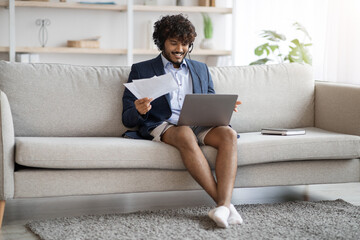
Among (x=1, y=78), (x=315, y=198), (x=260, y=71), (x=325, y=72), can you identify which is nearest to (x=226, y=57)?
(x=325, y=72)

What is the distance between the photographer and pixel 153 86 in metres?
2.75

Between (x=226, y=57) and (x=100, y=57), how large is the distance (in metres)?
1.32

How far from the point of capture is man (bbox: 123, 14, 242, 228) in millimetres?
2693

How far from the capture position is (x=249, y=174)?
2984 millimetres

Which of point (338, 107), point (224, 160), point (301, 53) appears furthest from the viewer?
point (301, 53)

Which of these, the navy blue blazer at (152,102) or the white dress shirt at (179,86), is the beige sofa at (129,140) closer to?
the navy blue blazer at (152,102)

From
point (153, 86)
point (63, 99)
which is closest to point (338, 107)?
point (153, 86)

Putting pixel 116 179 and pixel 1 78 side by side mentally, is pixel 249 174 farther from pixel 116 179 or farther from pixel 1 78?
pixel 1 78

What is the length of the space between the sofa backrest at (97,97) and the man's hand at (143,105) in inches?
17.3

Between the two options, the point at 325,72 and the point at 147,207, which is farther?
the point at 325,72

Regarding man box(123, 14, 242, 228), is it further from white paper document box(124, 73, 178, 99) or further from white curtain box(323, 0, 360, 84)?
white curtain box(323, 0, 360, 84)

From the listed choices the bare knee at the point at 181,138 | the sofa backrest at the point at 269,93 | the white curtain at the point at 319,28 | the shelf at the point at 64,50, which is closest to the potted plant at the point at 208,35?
the white curtain at the point at 319,28

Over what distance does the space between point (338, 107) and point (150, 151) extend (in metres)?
1.34

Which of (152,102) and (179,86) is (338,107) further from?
(152,102)
